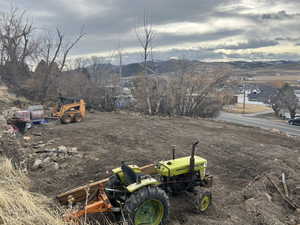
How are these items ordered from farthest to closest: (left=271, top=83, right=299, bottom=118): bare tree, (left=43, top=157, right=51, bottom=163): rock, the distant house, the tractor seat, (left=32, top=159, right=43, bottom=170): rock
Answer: the distant house < (left=271, top=83, right=299, bottom=118): bare tree < (left=43, top=157, right=51, bottom=163): rock < (left=32, top=159, right=43, bottom=170): rock < the tractor seat

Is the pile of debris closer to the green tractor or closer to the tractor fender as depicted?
the green tractor

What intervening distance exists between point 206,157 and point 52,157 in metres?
4.71

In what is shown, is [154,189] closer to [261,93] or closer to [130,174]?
[130,174]

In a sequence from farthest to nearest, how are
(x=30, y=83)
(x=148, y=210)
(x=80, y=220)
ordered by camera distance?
(x=30, y=83), (x=148, y=210), (x=80, y=220)

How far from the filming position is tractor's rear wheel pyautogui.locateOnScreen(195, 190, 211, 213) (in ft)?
13.7

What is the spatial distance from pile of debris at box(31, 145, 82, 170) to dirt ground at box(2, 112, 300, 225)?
10 cm

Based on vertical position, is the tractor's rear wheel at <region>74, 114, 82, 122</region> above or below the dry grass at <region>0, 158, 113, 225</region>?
below

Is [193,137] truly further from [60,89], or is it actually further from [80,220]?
[60,89]

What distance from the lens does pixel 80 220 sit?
3.18 meters

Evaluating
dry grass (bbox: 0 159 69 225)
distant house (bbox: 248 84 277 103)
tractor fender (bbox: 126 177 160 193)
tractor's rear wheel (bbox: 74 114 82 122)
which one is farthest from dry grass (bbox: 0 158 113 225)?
distant house (bbox: 248 84 277 103)

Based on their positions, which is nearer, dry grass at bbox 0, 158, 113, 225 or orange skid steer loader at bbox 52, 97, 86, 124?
dry grass at bbox 0, 158, 113, 225

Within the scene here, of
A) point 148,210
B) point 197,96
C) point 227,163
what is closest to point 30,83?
point 197,96

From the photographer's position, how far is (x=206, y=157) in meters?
7.60

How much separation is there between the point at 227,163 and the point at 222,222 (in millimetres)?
3454
